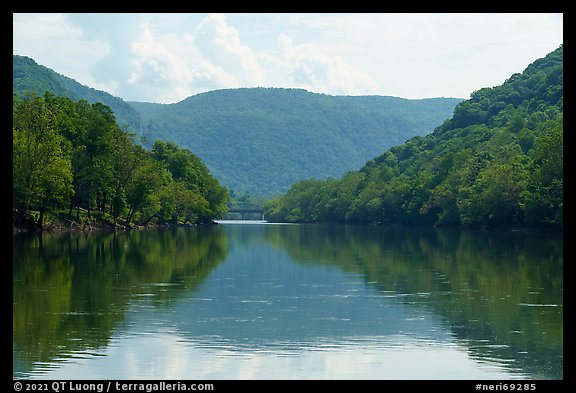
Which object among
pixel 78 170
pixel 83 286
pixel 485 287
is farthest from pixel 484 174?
pixel 83 286

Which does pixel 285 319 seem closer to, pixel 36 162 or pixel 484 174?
pixel 36 162

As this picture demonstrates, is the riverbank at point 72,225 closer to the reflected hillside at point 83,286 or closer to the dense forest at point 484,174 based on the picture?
the reflected hillside at point 83,286

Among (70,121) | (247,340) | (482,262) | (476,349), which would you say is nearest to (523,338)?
(476,349)

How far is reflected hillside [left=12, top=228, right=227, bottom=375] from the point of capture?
22688 millimetres

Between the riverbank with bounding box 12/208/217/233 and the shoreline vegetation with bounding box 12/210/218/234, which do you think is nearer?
the riverbank with bounding box 12/208/217/233

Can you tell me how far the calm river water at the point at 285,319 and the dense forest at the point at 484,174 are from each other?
46.5 metres

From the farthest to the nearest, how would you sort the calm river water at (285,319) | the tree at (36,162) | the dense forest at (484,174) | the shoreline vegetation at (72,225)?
1. the dense forest at (484,174)
2. the shoreline vegetation at (72,225)
3. the tree at (36,162)
4. the calm river water at (285,319)

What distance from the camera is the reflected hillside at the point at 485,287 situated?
2272cm

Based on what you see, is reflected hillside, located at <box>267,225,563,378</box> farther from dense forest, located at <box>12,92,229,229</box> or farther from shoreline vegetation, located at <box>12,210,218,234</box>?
shoreline vegetation, located at <box>12,210,218,234</box>

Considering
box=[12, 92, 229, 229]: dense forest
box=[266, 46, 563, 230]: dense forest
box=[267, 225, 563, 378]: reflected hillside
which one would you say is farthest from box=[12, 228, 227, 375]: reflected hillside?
box=[266, 46, 563, 230]: dense forest

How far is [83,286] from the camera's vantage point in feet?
116

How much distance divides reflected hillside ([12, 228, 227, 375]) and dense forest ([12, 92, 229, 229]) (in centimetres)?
1511

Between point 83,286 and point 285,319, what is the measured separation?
38.2ft

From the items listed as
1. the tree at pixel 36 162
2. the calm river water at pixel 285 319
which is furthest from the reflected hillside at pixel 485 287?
the tree at pixel 36 162
